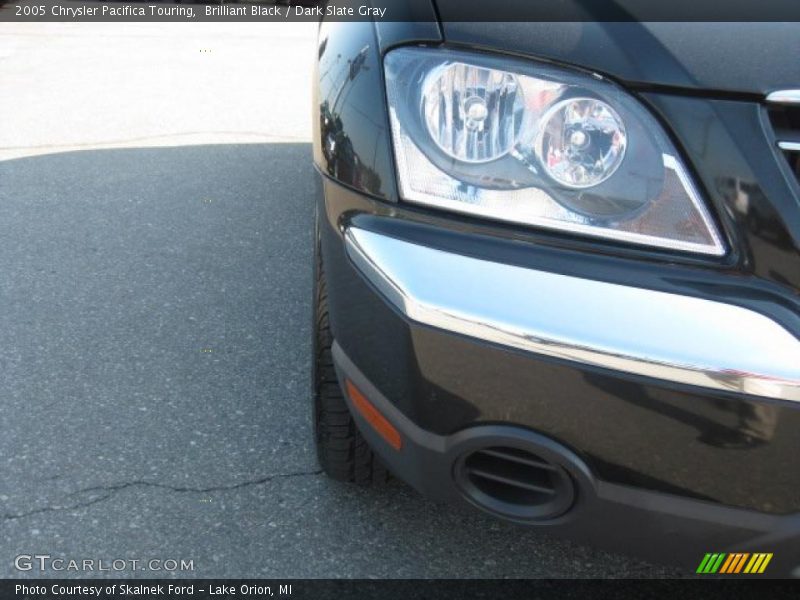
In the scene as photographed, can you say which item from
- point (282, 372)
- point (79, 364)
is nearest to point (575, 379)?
point (282, 372)

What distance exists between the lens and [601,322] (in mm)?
1378

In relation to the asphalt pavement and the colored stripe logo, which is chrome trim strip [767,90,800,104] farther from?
the asphalt pavement

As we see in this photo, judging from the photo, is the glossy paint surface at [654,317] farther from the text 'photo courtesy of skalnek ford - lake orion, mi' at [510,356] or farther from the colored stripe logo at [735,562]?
the colored stripe logo at [735,562]

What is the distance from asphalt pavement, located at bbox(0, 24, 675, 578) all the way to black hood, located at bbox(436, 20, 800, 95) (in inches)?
31.8

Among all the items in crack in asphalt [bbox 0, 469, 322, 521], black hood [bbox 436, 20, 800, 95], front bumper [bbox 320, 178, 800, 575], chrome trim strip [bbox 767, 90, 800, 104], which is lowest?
crack in asphalt [bbox 0, 469, 322, 521]

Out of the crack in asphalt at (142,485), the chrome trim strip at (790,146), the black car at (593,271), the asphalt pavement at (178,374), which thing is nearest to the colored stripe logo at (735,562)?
the black car at (593,271)

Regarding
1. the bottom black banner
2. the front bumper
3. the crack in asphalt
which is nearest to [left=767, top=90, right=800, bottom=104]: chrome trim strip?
the front bumper

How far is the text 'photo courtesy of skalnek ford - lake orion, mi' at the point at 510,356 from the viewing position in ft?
4.53

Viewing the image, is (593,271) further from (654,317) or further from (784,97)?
(784,97)

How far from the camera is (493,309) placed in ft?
4.66

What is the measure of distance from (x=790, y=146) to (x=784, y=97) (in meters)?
0.07

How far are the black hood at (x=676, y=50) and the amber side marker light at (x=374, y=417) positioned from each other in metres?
0.66

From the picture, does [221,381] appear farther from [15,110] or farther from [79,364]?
[15,110]

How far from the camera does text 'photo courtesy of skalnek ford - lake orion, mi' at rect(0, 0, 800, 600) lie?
1382mm
